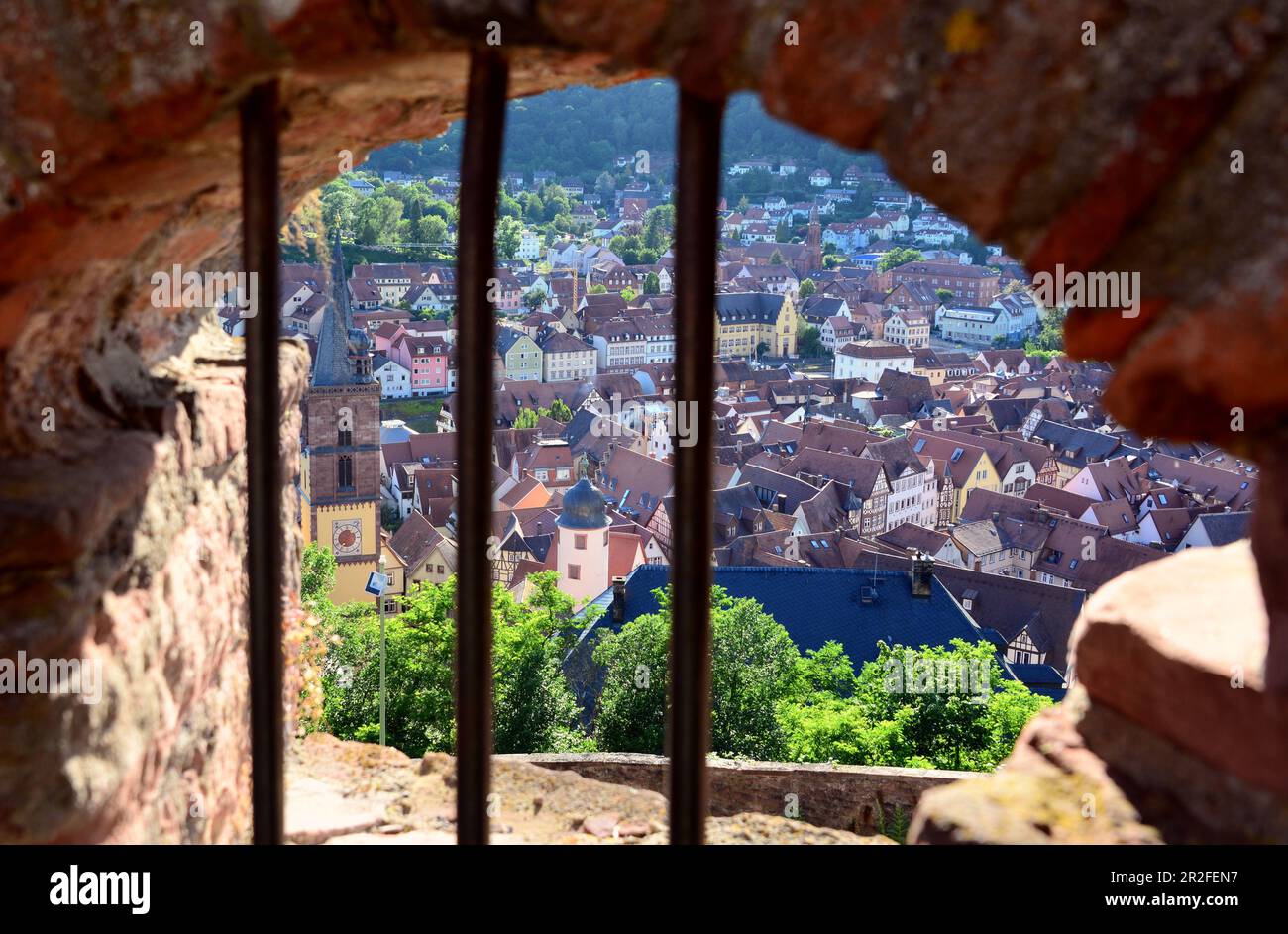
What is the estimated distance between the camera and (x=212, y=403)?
8.17ft

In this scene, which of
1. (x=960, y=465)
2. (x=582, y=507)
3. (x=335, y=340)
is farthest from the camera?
(x=960, y=465)

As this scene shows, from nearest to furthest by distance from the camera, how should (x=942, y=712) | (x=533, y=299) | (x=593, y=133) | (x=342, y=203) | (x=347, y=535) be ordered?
(x=942, y=712) < (x=347, y=535) < (x=342, y=203) < (x=533, y=299) < (x=593, y=133)

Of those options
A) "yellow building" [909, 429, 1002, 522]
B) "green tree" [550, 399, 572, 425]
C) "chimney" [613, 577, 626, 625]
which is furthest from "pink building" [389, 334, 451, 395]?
"chimney" [613, 577, 626, 625]

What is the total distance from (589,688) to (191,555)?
69.4 ft

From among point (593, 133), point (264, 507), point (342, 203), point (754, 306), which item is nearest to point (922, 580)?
point (264, 507)

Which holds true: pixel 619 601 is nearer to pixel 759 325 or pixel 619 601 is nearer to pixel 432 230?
pixel 759 325

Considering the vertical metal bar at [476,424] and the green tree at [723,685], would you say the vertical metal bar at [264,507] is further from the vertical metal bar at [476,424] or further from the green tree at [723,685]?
the green tree at [723,685]

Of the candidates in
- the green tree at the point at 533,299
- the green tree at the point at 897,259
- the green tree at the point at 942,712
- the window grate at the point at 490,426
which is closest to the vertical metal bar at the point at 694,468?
the window grate at the point at 490,426

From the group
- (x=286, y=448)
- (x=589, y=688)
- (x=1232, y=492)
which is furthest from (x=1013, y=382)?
(x=286, y=448)

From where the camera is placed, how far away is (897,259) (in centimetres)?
8844

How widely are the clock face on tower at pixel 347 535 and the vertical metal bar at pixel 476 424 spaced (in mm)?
44473

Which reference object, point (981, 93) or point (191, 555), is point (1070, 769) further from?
point (191, 555)

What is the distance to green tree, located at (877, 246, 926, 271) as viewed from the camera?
8746cm

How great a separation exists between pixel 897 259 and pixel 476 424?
89.4 m
